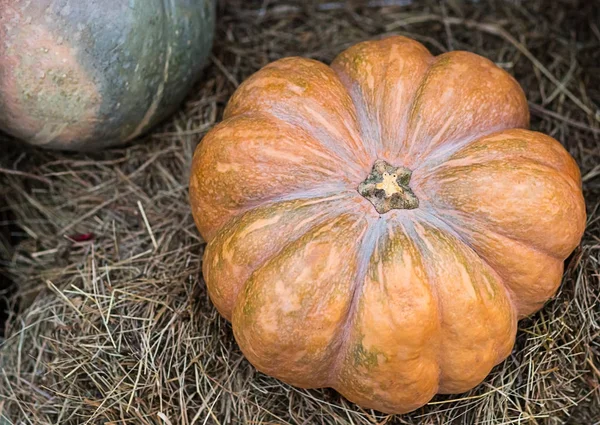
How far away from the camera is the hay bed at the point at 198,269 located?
2734 mm

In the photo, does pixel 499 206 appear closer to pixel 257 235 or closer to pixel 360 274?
pixel 360 274

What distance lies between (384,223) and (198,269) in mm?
1075

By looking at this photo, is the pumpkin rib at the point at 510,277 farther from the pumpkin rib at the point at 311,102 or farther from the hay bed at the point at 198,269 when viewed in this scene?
the pumpkin rib at the point at 311,102

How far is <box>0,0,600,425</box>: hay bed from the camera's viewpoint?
2.73 metres

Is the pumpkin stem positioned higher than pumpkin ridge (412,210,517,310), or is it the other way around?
the pumpkin stem

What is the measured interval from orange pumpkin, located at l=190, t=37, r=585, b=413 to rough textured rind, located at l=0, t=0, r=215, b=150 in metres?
0.55

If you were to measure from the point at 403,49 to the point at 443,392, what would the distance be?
Result: 4.40ft

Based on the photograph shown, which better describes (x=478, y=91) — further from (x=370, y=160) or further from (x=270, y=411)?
(x=270, y=411)

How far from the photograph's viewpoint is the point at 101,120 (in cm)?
293

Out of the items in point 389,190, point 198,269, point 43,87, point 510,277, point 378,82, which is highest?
point 43,87

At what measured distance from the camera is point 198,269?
303 cm

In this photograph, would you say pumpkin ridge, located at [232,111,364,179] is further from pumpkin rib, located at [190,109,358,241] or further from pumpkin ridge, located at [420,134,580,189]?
pumpkin ridge, located at [420,134,580,189]

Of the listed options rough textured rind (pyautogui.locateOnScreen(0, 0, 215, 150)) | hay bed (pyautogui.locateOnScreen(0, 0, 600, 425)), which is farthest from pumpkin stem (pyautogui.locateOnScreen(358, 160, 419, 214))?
rough textured rind (pyautogui.locateOnScreen(0, 0, 215, 150))

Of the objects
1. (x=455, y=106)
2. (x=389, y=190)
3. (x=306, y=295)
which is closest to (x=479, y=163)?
(x=455, y=106)
